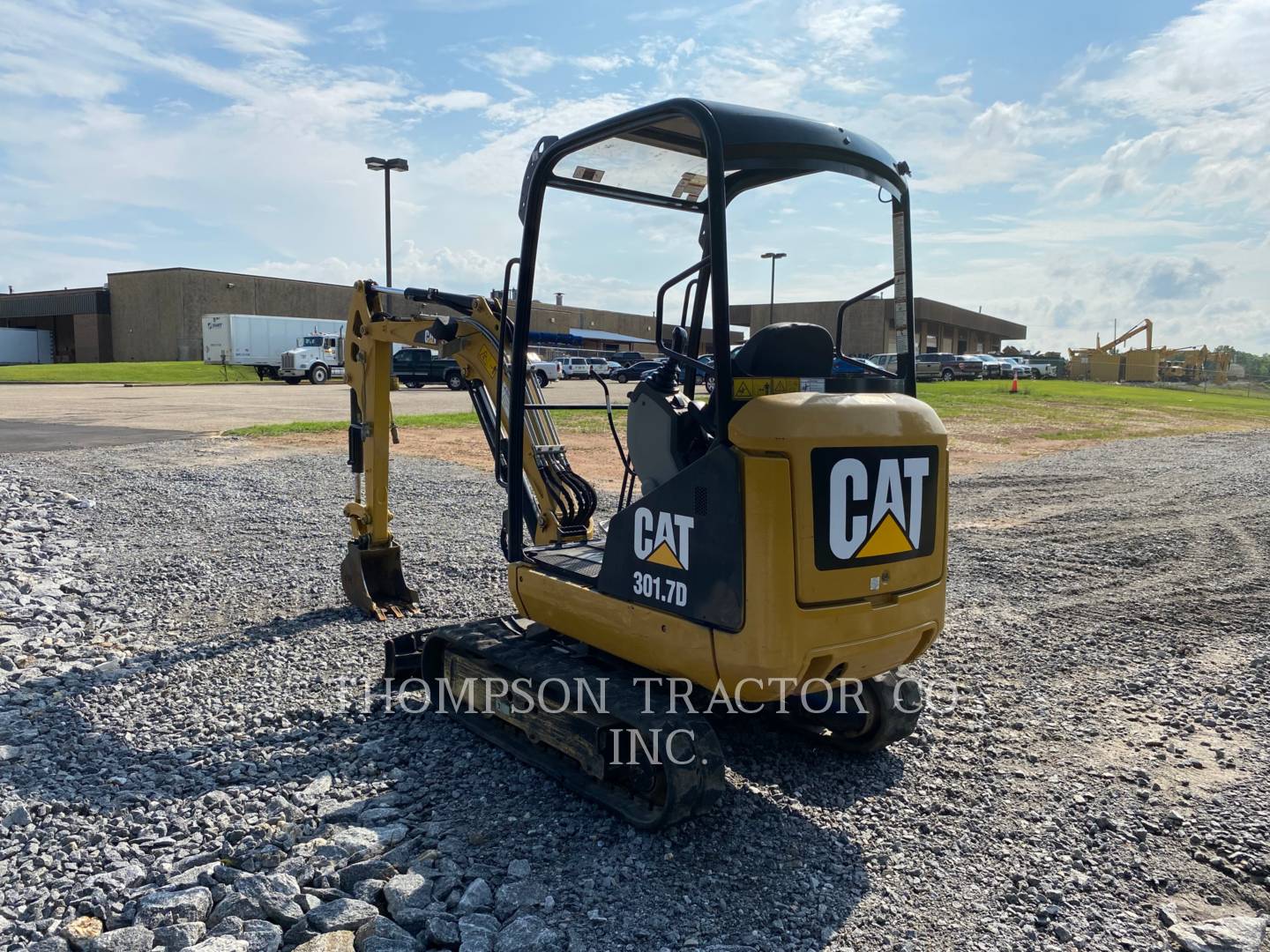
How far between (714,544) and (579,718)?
103 centimetres

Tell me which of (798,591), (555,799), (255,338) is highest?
(255,338)

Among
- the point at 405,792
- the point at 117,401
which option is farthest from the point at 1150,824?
the point at 117,401

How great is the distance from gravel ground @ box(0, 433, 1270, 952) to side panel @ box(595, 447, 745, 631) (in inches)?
38.7

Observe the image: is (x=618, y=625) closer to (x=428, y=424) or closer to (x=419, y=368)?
(x=428, y=424)

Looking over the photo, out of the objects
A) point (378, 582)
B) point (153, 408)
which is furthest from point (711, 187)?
point (153, 408)

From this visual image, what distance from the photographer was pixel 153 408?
23766 mm

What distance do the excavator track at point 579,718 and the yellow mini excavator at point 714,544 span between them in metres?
0.01

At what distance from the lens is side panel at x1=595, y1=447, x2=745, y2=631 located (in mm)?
3518

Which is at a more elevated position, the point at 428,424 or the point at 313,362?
the point at 313,362

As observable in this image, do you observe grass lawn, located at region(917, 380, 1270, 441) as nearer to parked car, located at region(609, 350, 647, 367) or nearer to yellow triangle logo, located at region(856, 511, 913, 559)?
parked car, located at region(609, 350, 647, 367)

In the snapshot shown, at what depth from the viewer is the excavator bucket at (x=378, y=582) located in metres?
6.87

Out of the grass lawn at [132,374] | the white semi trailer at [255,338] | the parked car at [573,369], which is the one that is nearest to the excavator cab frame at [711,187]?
the grass lawn at [132,374]

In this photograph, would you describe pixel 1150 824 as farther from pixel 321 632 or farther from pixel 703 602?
pixel 321 632

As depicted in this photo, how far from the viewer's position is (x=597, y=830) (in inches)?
153
